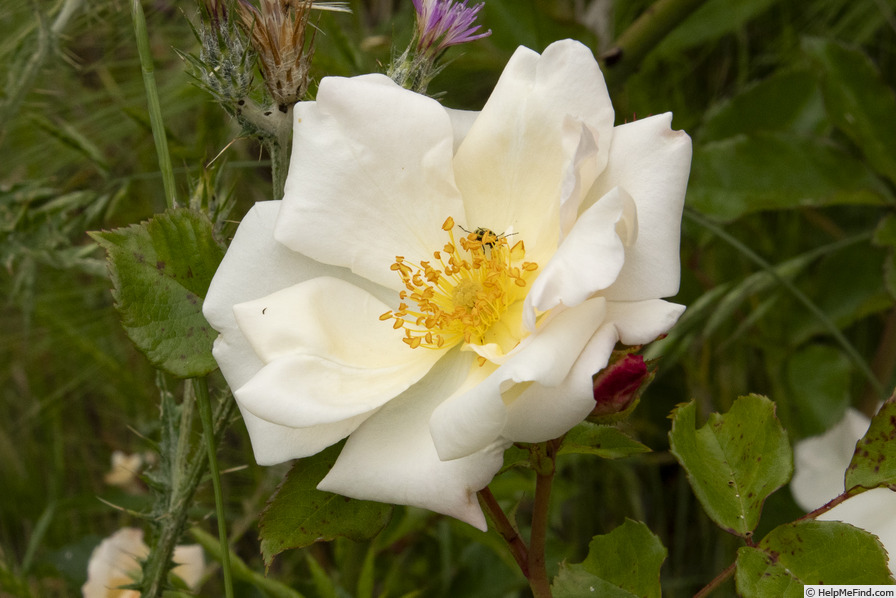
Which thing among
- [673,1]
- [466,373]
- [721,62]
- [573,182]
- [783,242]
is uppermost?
[721,62]

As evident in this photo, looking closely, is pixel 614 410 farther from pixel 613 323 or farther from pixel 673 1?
pixel 673 1

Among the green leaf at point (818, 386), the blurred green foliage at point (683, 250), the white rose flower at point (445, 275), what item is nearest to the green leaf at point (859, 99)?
the blurred green foliage at point (683, 250)

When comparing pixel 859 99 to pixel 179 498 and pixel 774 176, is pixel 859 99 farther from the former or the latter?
pixel 179 498

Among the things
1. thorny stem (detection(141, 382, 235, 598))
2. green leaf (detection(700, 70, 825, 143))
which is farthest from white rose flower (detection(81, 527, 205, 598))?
green leaf (detection(700, 70, 825, 143))

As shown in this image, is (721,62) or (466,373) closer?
(466,373)

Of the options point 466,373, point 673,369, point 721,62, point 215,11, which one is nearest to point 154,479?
point 466,373
